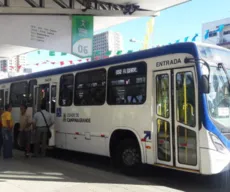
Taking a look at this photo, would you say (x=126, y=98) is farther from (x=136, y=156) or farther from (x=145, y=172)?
(x=145, y=172)

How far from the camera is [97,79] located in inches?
356

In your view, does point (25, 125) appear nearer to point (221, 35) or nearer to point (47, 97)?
point (47, 97)

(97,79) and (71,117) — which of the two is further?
(71,117)

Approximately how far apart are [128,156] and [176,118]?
1.80 meters

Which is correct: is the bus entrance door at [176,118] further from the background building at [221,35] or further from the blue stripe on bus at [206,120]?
the background building at [221,35]

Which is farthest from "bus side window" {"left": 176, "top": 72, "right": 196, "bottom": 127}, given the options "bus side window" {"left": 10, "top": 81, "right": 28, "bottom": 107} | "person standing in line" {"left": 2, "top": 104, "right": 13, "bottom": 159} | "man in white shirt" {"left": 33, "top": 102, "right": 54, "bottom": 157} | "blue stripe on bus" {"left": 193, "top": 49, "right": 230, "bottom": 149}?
"bus side window" {"left": 10, "top": 81, "right": 28, "bottom": 107}

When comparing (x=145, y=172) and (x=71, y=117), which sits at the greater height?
(x=71, y=117)

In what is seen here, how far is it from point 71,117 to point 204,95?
4.77 m

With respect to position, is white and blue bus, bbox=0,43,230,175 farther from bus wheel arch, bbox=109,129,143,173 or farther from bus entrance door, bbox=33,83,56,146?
bus entrance door, bbox=33,83,56,146

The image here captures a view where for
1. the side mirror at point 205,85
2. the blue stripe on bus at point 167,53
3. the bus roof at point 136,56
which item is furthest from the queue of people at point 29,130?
the side mirror at point 205,85

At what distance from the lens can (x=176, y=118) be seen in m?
6.88

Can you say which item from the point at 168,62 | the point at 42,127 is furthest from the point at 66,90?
the point at 168,62

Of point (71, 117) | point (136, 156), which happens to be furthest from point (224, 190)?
point (71, 117)

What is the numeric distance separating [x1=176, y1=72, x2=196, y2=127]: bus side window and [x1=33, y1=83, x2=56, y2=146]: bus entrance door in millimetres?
5155
